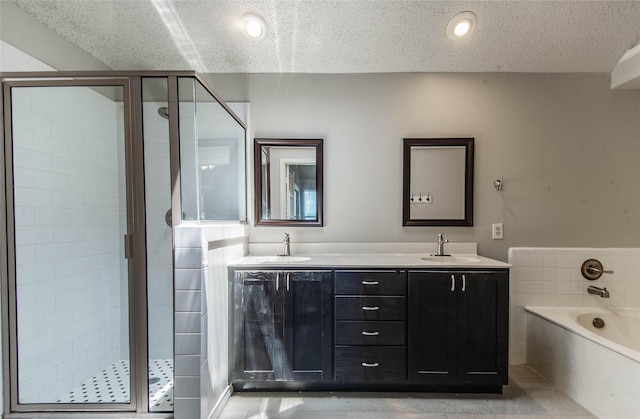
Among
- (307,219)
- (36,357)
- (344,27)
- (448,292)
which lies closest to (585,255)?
(448,292)

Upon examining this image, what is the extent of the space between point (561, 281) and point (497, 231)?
1.98ft

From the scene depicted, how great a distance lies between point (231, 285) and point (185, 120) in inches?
39.8

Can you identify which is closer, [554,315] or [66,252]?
[66,252]

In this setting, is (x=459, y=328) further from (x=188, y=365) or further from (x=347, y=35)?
(x=347, y=35)

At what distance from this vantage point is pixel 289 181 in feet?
7.30

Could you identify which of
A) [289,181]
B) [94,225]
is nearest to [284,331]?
[289,181]

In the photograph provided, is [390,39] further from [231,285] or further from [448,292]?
[231,285]

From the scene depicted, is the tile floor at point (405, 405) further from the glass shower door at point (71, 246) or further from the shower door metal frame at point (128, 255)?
the glass shower door at point (71, 246)

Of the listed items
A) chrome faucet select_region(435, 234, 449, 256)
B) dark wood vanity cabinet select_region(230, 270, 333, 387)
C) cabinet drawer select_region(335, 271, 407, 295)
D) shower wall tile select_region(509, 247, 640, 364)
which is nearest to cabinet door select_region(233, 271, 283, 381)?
dark wood vanity cabinet select_region(230, 270, 333, 387)

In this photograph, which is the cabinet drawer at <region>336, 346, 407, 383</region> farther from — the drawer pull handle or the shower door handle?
the shower door handle

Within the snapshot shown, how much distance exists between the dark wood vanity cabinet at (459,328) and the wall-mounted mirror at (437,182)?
565mm

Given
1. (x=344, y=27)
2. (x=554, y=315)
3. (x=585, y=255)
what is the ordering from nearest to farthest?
(x=344, y=27) < (x=554, y=315) < (x=585, y=255)

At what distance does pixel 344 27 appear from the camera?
1.85 meters

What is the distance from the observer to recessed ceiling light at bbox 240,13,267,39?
1782mm
